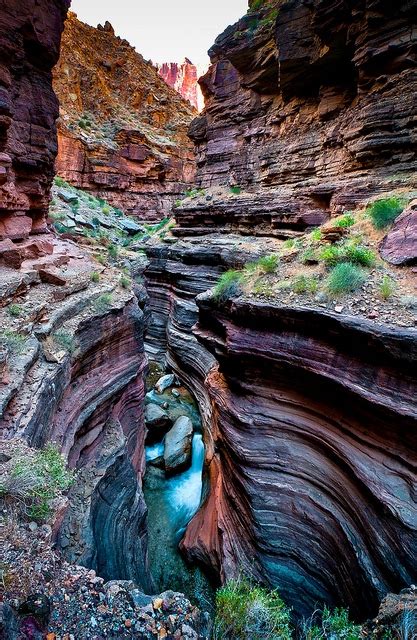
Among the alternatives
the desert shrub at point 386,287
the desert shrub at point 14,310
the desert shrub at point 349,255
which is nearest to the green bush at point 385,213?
the desert shrub at point 349,255

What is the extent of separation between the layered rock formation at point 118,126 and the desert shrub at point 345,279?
28.8 metres

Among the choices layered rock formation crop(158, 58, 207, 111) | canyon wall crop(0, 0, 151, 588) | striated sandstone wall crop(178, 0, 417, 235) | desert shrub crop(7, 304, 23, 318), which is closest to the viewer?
canyon wall crop(0, 0, 151, 588)

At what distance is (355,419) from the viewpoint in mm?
5191

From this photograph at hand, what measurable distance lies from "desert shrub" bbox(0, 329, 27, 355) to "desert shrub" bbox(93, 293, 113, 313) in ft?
8.68

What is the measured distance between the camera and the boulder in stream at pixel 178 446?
10.7m

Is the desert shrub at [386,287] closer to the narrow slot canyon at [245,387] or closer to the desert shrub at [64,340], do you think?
the narrow slot canyon at [245,387]

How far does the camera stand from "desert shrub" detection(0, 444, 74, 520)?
3082 millimetres

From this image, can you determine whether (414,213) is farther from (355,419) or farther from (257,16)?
(257,16)

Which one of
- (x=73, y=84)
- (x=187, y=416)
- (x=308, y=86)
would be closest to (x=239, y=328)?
(x=187, y=416)

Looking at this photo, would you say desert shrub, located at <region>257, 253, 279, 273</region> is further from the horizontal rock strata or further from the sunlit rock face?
the sunlit rock face

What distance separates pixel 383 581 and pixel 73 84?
3831cm

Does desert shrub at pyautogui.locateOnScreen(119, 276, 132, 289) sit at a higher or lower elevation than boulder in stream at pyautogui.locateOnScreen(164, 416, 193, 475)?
higher

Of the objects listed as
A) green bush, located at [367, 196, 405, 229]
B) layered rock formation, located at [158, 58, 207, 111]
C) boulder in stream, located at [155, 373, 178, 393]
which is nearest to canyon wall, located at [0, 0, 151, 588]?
boulder in stream, located at [155, 373, 178, 393]

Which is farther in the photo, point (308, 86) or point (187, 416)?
point (308, 86)
